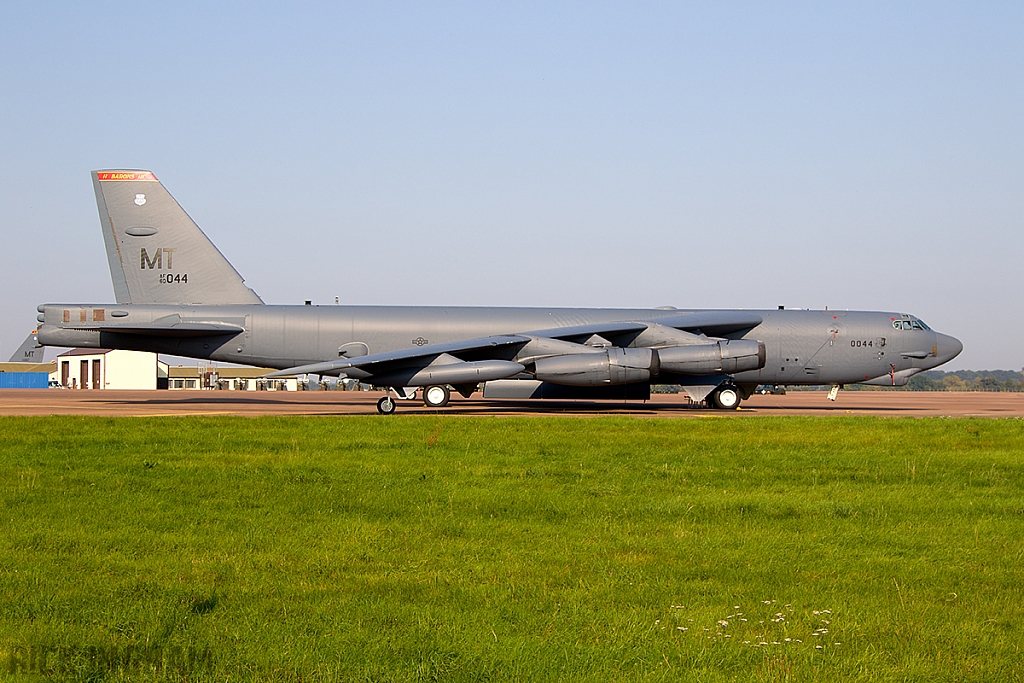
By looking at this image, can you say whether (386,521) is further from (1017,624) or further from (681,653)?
(1017,624)

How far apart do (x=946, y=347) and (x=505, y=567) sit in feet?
87.8

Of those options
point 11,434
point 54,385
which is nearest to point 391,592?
point 11,434

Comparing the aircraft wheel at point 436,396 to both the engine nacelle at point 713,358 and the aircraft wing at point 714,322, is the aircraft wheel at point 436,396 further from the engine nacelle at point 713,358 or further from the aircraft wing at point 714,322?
the aircraft wing at point 714,322

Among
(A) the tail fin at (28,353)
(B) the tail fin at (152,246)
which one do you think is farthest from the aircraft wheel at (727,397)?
(A) the tail fin at (28,353)

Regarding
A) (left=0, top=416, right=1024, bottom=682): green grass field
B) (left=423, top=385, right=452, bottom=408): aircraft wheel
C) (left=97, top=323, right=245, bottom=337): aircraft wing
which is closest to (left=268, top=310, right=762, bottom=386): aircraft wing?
(left=423, top=385, right=452, bottom=408): aircraft wheel

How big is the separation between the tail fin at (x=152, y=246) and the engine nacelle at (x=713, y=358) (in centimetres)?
1278

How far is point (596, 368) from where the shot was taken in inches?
996

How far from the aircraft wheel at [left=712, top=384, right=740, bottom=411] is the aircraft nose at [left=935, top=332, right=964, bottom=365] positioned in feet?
21.6

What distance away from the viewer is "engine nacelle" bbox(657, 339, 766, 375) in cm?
2619

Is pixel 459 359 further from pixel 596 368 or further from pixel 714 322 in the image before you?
pixel 714 322

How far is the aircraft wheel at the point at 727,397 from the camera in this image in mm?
28203

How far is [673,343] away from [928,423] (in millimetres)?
9675

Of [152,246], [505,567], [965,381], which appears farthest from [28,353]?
[965,381]

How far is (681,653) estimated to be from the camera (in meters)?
4.90
